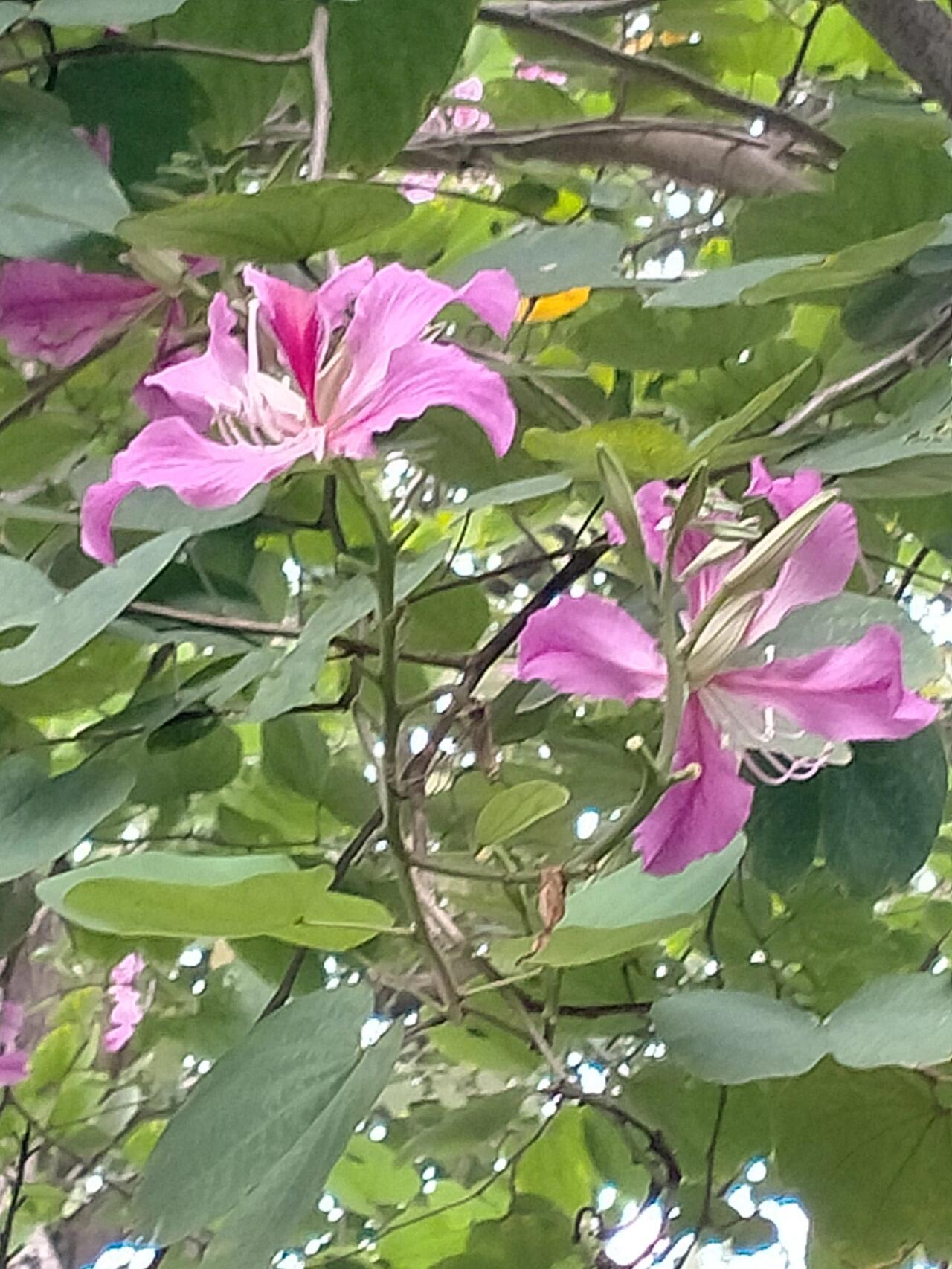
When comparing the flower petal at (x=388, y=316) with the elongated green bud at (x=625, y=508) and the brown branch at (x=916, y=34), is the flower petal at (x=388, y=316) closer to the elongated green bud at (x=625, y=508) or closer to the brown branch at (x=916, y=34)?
the elongated green bud at (x=625, y=508)

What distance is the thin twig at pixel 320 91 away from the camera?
33 cm

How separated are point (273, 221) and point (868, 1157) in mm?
332

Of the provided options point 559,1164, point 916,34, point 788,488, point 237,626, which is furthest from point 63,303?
point 559,1164

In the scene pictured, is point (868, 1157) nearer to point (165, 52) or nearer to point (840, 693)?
point (840, 693)

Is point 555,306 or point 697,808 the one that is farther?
point 555,306

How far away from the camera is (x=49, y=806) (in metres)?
0.36

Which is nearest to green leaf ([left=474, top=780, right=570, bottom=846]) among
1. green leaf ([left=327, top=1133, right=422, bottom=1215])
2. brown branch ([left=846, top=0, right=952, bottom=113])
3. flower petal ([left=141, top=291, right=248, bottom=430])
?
flower petal ([left=141, top=291, right=248, bottom=430])

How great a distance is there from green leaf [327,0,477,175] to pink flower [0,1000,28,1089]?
430mm

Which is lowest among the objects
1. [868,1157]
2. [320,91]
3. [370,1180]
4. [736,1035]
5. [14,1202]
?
[370,1180]

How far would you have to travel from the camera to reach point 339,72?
361 mm

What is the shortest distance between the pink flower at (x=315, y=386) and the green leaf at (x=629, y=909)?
0.10 meters

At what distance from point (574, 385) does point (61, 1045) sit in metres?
0.47

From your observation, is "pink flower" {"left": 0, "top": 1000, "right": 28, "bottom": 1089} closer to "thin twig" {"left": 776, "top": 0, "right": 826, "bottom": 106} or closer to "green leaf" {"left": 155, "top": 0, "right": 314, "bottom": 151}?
"green leaf" {"left": 155, "top": 0, "right": 314, "bottom": 151}

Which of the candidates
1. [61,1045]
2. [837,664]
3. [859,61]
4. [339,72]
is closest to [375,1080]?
[837,664]
